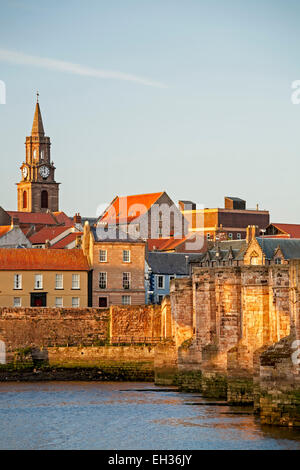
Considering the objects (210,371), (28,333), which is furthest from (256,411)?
(28,333)

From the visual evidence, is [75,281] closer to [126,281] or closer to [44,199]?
[126,281]

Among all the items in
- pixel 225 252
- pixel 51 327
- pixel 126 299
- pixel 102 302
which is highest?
pixel 225 252

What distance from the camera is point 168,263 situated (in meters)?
103

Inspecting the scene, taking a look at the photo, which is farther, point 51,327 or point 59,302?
point 59,302

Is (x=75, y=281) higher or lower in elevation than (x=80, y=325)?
higher

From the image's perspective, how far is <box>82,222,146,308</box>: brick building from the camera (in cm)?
8638

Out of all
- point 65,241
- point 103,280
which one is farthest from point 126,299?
point 65,241

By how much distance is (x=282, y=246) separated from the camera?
93938 mm

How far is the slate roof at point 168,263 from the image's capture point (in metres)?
102

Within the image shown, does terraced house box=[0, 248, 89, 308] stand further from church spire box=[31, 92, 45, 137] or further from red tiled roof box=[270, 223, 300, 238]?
church spire box=[31, 92, 45, 137]

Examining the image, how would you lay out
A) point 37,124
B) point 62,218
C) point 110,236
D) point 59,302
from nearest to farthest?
point 59,302
point 110,236
point 62,218
point 37,124

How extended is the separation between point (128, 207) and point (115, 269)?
6449cm

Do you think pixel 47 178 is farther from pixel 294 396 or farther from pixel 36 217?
pixel 294 396

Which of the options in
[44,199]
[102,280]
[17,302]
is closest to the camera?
[17,302]
